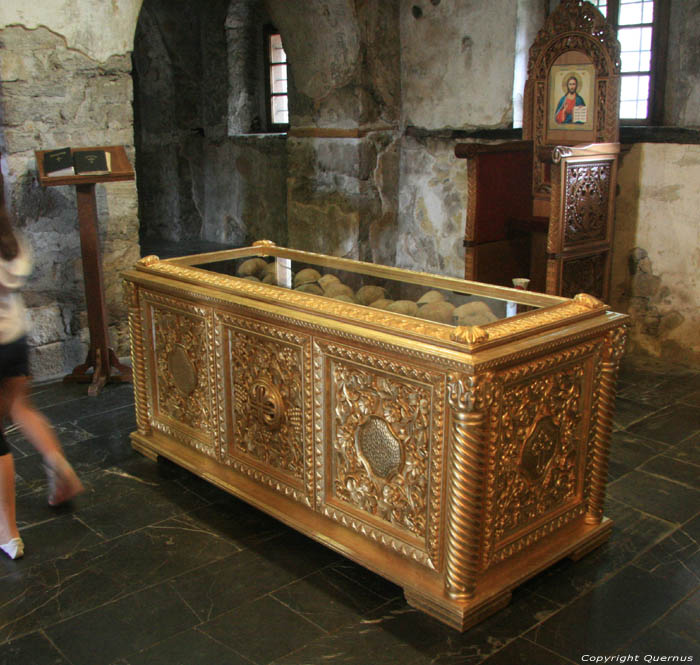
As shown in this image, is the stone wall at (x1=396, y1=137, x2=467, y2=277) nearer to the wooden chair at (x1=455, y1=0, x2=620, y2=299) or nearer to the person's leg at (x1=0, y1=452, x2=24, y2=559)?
the wooden chair at (x1=455, y1=0, x2=620, y2=299)

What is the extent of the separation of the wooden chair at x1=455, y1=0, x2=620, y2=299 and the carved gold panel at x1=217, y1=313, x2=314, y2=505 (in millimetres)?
2191

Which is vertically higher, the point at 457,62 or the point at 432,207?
the point at 457,62

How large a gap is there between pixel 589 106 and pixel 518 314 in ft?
8.69

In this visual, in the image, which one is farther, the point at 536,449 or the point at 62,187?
the point at 62,187

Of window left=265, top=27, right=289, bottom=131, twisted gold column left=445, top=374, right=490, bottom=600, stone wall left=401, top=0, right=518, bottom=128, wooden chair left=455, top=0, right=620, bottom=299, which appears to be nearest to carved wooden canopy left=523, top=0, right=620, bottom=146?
wooden chair left=455, top=0, right=620, bottom=299

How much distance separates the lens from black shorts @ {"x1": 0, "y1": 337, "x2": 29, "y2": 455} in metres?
2.73

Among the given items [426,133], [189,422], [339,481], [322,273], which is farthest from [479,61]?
[339,481]

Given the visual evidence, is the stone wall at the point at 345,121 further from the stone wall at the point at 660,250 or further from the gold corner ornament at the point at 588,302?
the gold corner ornament at the point at 588,302

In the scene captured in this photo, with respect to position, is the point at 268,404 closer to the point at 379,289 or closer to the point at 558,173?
the point at 379,289

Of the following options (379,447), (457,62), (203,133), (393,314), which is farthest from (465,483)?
(203,133)

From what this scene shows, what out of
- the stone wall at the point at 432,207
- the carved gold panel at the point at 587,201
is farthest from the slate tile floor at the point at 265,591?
the stone wall at the point at 432,207

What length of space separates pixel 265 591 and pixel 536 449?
3.16 feet

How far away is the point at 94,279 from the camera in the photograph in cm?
461

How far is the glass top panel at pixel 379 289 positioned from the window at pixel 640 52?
265cm
